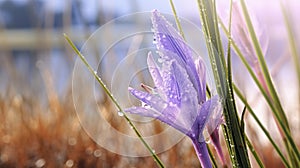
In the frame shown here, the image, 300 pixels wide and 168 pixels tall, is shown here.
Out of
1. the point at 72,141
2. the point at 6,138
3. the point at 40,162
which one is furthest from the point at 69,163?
the point at 6,138

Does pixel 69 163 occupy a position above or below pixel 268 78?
below

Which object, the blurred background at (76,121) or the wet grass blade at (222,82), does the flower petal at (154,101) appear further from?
the blurred background at (76,121)

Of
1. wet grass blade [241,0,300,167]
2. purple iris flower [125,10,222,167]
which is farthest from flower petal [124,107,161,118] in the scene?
wet grass blade [241,0,300,167]

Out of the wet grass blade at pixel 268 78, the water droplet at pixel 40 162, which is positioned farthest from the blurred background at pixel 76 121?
the wet grass blade at pixel 268 78

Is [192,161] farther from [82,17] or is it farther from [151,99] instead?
[151,99]

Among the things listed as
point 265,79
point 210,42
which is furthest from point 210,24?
point 265,79

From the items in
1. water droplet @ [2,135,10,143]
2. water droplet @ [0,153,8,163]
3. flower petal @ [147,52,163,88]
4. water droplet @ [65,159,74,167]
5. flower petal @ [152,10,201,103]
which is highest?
flower petal @ [152,10,201,103]

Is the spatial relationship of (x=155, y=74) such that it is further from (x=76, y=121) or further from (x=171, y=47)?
(x=76, y=121)

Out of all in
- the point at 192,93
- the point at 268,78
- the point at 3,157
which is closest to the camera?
the point at 192,93

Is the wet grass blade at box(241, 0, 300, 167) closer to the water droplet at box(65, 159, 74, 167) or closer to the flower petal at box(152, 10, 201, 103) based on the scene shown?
the flower petal at box(152, 10, 201, 103)
